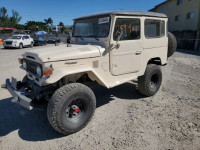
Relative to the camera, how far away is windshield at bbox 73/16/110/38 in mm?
3570

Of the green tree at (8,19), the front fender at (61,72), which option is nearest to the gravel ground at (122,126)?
the front fender at (61,72)

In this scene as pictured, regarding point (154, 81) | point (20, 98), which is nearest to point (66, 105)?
point (20, 98)

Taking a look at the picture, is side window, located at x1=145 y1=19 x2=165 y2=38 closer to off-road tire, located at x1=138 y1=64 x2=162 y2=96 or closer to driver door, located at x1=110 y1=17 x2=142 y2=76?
driver door, located at x1=110 y1=17 x2=142 y2=76

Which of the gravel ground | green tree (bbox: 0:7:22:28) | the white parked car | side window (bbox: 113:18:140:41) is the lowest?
the gravel ground

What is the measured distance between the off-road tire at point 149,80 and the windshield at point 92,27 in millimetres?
1634

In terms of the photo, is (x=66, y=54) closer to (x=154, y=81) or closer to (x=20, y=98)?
(x=20, y=98)

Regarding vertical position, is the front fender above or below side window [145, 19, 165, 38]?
below

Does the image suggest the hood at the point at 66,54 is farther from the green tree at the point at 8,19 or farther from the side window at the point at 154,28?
the green tree at the point at 8,19

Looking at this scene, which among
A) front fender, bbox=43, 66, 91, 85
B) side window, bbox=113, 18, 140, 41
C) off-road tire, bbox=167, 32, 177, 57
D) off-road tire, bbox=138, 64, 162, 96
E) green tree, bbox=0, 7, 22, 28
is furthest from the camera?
green tree, bbox=0, 7, 22, 28

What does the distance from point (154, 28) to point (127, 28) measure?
3.44ft

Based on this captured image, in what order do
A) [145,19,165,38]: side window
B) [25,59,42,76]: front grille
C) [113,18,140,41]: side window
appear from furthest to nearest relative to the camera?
[145,19,165,38]: side window, [113,18,140,41]: side window, [25,59,42,76]: front grille

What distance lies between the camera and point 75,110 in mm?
3141

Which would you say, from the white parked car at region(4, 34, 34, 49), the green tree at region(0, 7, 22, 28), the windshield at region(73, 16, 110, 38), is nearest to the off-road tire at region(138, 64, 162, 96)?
the windshield at region(73, 16, 110, 38)

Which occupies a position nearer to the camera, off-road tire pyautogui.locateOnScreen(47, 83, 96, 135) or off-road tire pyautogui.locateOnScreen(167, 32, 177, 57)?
off-road tire pyautogui.locateOnScreen(47, 83, 96, 135)
